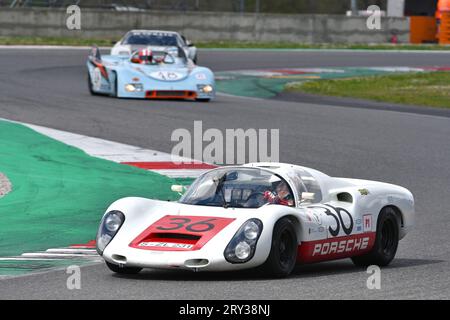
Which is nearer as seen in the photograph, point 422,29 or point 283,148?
point 283,148

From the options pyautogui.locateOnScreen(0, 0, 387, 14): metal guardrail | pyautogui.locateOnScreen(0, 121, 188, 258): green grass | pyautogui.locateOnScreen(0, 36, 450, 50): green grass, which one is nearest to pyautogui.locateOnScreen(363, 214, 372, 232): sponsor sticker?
pyautogui.locateOnScreen(0, 121, 188, 258): green grass

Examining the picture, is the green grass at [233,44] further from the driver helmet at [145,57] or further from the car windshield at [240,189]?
the car windshield at [240,189]

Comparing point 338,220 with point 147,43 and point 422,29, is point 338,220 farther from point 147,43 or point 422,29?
point 422,29

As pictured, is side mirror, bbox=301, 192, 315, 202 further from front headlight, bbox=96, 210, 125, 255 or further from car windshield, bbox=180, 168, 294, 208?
front headlight, bbox=96, 210, 125, 255

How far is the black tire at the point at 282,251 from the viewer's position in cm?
822

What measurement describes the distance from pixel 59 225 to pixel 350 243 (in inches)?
114

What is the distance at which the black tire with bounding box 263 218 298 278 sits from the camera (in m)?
8.22

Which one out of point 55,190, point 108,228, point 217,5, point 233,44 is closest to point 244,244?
point 108,228

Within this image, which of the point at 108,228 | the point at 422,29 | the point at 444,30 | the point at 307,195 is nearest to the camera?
the point at 108,228

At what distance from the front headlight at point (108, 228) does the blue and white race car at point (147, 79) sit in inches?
539

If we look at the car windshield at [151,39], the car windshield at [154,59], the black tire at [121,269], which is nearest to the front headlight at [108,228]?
the black tire at [121,269]

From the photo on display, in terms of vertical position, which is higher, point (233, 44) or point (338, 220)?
point (338, 220)

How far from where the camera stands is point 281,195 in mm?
8953

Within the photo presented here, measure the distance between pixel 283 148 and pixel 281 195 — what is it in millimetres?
7319
